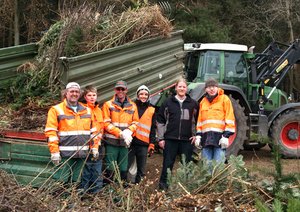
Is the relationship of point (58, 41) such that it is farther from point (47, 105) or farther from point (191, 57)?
point (191, 57)

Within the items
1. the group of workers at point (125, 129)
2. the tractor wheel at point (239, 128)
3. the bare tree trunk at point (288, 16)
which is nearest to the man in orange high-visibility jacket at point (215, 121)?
the group of workers at point (125, 129)

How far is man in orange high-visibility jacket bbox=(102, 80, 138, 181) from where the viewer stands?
570 cm

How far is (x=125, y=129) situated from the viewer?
18.9 ft

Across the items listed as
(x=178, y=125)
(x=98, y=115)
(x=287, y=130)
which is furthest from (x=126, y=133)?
(x=287, y=130)

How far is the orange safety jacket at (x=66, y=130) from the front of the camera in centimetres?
498

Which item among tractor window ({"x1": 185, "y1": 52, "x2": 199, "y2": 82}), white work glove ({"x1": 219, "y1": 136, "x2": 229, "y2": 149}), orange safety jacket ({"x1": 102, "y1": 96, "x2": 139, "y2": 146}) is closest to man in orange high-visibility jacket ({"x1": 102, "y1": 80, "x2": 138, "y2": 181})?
orange safety jacket ({"x1": 102, "y1": 96, "x2": 139, "y2": 146})

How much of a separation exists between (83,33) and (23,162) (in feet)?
6.66

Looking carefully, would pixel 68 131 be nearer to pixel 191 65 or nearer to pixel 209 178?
pixel 209 178

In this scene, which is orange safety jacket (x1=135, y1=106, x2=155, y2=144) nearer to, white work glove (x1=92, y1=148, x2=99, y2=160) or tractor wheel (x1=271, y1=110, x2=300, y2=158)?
white work glove (x1=92, y1=148, x2=99, y2=160)

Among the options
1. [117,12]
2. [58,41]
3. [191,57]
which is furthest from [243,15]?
[58,41]

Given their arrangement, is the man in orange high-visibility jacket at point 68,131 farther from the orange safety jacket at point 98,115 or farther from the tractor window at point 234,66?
the tractor window at point 234,66

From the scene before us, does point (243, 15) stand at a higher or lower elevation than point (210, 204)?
higher

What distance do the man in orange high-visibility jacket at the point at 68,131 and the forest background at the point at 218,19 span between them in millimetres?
12951

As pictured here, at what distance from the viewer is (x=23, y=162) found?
5.35 m
